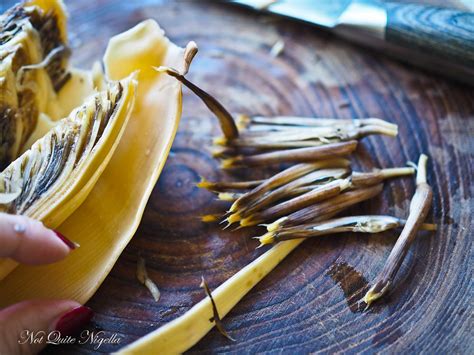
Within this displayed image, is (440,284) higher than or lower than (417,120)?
lower

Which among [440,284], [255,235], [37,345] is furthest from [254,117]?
[37,345]

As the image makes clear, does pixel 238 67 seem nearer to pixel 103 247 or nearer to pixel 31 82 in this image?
pixel 31 82

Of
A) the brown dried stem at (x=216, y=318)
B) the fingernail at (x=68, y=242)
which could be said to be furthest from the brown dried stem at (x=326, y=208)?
the fingernail at (x=68, y=242)

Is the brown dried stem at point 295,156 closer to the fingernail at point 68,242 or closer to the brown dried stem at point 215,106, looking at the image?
the brown dried stem at point 215,106

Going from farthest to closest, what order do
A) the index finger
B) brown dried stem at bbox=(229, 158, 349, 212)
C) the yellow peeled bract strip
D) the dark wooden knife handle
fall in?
the dark wooden knife handle, brown dried stem at bbox=(229, 158, 349, 212), the yellow peeled bract strip, the index finger

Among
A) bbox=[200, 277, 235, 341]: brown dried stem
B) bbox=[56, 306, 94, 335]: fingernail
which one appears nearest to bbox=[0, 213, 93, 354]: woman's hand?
bbox=[56, 306, 94, 335]: fingernail

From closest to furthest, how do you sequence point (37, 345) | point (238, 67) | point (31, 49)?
point (37, 345) → point (31, 49) → point (238, 67)

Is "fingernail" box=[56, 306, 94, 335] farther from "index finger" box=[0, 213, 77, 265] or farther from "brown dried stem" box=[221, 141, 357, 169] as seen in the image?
"brown dried stem" box=[221, 141, 357, 169]
